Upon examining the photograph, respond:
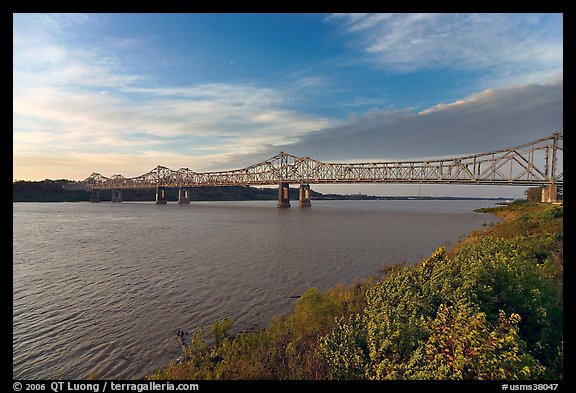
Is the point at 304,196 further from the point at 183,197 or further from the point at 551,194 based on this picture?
the point at 551,194

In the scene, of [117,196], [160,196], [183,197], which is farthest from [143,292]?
[117,196]

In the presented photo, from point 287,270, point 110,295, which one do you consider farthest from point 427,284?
point 110,295

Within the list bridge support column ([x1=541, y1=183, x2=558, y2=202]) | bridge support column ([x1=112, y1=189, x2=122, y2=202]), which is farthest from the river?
bridge support column ([x1=112, y1=189, x2=122, y2=202])

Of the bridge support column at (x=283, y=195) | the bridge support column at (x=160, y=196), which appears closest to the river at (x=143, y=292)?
the bridge support column at (x=283, y=195)

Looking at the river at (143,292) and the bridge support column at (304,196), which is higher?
the bridge support column at (304,196)

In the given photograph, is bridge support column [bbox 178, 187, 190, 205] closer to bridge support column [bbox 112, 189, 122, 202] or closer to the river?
bridge support column [bbox 112, 189, 122, 202]

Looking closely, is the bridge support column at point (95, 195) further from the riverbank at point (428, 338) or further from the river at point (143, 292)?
the riverbank at point (428, 338)

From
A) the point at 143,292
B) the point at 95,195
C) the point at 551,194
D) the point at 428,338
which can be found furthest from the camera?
the point at 95,195
